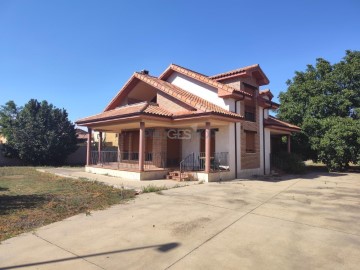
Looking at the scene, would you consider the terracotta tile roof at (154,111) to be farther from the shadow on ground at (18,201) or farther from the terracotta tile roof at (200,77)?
the shadow on ground at (18,201)

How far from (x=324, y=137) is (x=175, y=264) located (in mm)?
19181

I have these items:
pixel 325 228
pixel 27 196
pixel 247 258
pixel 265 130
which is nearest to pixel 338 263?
pixel 247 258

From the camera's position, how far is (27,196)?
8.99m

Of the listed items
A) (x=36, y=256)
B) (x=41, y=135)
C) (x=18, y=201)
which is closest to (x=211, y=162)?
(x=18, y=201)

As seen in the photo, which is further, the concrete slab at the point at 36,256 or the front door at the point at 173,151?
the front door at the point at 173,151

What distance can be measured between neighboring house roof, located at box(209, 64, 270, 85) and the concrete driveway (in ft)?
30.7

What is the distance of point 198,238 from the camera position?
5.03 m

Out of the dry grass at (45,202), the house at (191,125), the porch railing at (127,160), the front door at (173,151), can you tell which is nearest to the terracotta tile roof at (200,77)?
the house at (191,125)

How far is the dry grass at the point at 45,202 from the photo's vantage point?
6.02 metres

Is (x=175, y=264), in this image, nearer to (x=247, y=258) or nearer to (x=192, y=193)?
(x=247, y=258)

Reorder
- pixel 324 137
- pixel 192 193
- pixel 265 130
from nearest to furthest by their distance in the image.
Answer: pixel 192 193 → pixel 265 130 → pixel 324 137

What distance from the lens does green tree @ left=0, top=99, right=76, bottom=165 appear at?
22.0 meters

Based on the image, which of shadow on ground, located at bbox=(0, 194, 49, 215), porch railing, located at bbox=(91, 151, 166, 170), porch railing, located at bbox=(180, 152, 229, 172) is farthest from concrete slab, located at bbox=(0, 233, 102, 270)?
porch railing, located at bbox=(91, 151, 166, 170)

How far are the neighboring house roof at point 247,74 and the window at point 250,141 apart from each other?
3388mm
